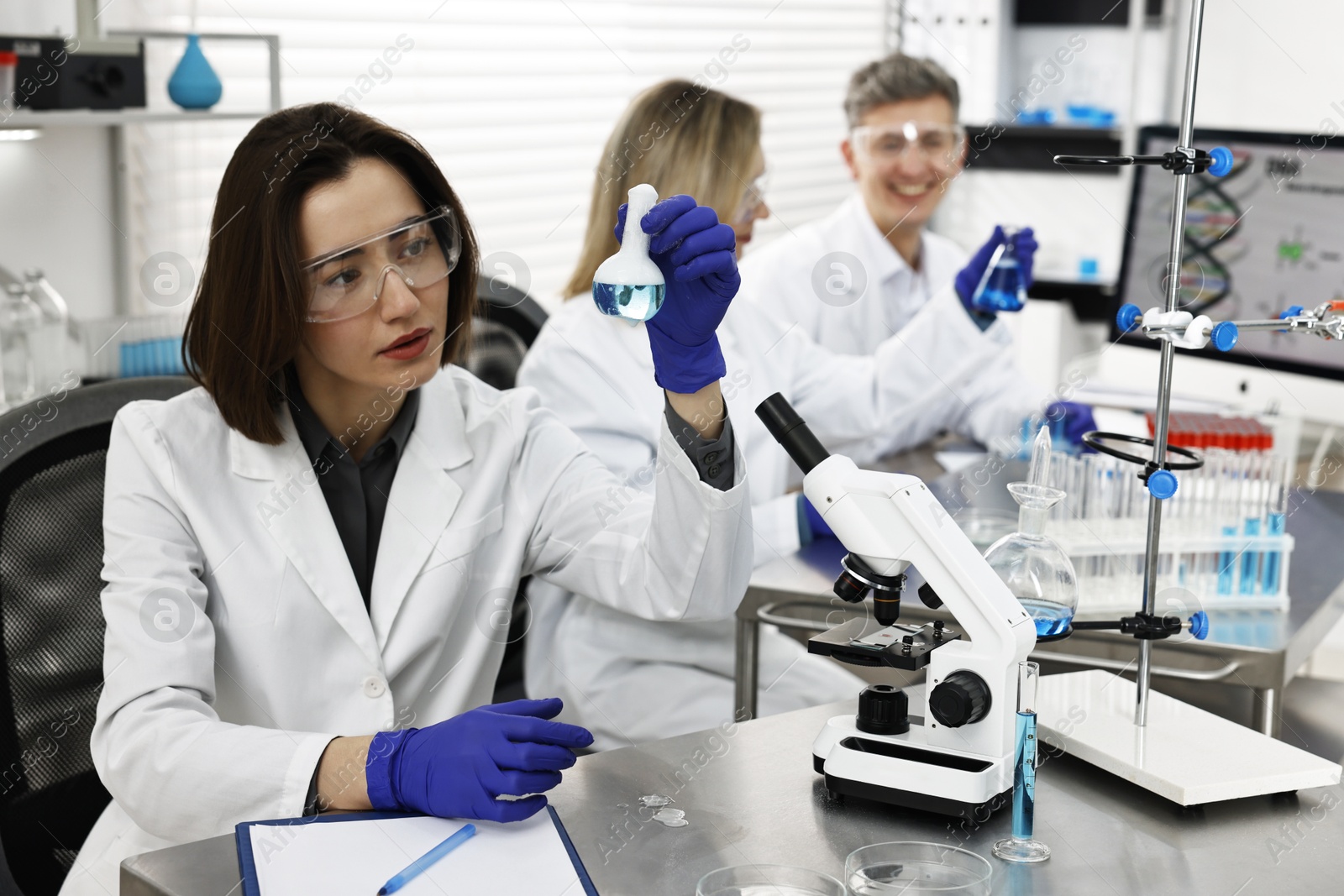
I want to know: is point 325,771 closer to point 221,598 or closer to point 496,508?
point 221,598

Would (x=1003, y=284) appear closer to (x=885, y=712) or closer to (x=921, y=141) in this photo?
(x=921, y=141)

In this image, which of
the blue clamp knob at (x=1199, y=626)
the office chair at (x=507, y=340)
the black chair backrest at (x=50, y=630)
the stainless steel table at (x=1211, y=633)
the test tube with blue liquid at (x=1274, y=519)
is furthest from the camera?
the office chair at (x=507, y=340)

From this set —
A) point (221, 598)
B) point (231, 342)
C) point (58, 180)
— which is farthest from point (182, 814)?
point (58, 180)

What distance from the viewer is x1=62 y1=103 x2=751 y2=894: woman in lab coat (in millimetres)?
1218

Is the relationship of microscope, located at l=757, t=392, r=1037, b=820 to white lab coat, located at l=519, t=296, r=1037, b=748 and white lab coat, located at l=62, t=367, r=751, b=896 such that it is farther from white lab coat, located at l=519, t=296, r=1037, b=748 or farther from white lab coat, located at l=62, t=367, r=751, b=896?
white lab coat, located at l=519, t=296, r=1037, b=748

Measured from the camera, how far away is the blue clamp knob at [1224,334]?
108 cm

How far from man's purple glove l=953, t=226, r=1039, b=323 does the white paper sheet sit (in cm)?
175

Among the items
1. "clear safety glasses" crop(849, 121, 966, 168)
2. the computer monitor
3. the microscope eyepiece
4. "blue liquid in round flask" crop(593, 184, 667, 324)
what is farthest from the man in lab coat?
the microscope eyepiece

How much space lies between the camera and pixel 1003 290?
258 cm

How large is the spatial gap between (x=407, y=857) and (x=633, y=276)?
21.0 inches

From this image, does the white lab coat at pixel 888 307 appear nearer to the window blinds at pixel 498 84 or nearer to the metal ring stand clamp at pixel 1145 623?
the window blinds at pixel 498 84

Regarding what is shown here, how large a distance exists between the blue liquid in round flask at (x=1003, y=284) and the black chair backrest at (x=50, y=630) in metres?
1.69

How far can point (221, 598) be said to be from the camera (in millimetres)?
1377

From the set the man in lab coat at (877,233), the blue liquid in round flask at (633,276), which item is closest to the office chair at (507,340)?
the man in lab coat at (877,233)
